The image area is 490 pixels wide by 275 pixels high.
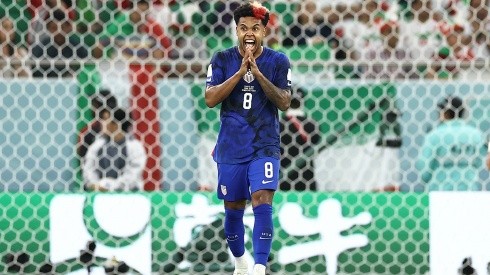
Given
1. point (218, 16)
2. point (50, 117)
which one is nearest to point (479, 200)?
point (218, 16)

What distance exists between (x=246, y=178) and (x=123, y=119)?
1.78 metres

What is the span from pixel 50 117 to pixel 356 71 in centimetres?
209

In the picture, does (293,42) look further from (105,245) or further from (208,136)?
(105,245)

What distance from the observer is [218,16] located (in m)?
7.38

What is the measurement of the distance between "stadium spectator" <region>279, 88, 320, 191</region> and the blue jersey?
162cm

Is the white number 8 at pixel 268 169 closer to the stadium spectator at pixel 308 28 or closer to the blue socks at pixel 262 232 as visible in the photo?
the blue socks at pixel 262 232

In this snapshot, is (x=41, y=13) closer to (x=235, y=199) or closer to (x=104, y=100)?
(x=104, y=100)

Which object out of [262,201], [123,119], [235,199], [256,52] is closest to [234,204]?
[235,199]

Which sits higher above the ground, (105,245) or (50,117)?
(50,117)

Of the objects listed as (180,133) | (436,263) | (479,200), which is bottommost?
(436,263)

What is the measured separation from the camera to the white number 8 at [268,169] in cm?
520

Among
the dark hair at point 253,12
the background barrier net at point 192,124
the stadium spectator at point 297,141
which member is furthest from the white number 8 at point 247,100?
the stadium spectator at point 297,141

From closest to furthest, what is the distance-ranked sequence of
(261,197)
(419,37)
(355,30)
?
(261,197) < (419,37) < (355,30)

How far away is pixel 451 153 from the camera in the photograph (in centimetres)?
696
